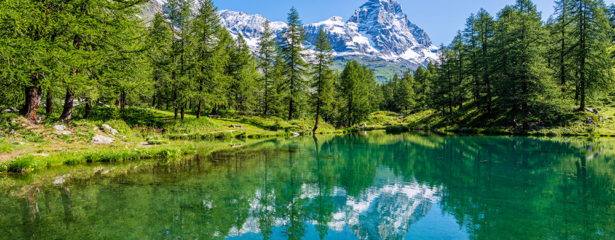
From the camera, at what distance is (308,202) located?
8.10 meters

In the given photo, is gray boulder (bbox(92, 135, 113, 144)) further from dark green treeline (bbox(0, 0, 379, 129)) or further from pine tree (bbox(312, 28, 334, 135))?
pine tree (bbox(312, 28, 334, 135))

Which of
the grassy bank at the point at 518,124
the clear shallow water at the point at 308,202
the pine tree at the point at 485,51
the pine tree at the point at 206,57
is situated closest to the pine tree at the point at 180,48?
the pine tree at the point at 206,57

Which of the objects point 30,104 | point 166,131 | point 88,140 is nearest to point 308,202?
point 88,140

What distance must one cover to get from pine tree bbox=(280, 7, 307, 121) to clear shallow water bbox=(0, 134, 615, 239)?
27.9 meters

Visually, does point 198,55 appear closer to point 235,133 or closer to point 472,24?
point 235,133

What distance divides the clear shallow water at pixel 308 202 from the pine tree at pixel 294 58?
91.6ft

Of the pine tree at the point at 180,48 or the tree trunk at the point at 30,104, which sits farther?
the pine tree at the point at 180,48

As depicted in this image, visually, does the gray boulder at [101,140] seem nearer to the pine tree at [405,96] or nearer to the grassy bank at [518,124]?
the grassy bank at [518,124]

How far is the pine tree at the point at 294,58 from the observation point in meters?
40.0

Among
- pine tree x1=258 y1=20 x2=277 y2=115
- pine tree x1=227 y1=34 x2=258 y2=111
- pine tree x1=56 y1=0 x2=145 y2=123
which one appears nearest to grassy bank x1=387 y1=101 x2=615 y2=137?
pine tree x1=258 y1=20 x2=277 y2=115

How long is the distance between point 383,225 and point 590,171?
11811mm

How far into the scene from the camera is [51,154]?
12.0m

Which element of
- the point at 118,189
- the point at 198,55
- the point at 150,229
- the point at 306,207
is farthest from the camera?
the point at 198,55

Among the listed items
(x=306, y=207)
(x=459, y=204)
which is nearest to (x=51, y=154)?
(x=306, y=207)
